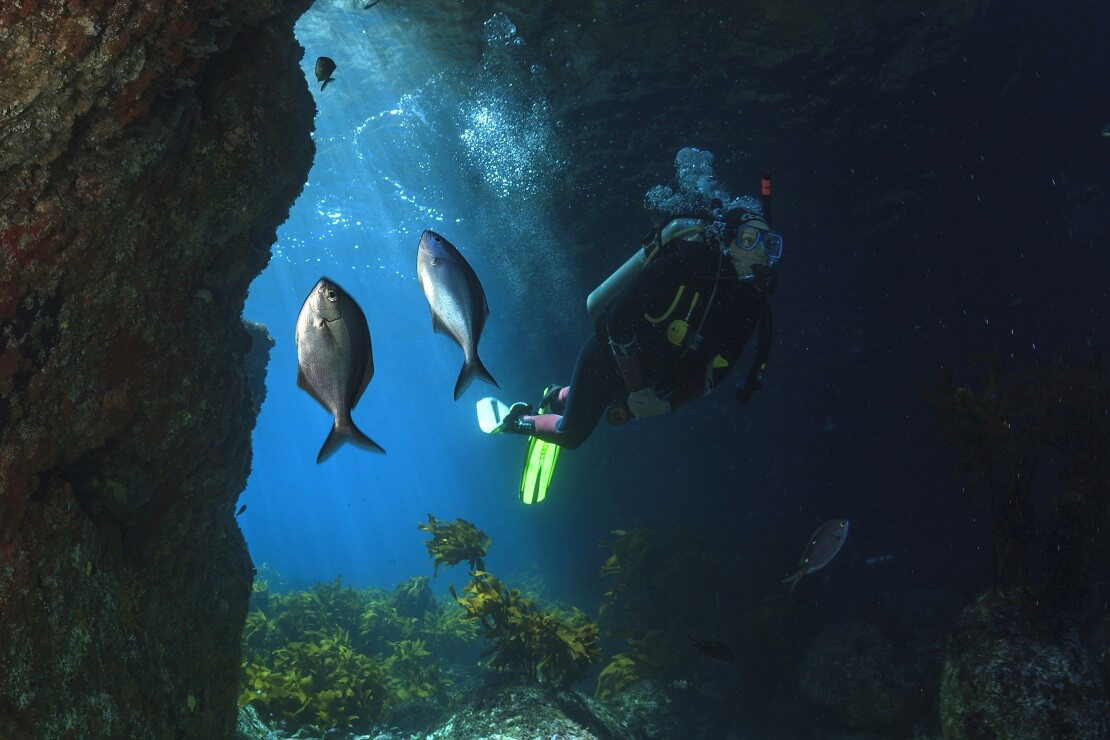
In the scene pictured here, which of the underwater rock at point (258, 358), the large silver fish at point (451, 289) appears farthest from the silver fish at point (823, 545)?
the underwater rock at point (258, 358)

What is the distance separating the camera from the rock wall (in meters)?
2.05

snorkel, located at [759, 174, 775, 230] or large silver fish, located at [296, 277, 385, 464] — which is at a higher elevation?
snorkel, located at [759, 174, 775, 230]

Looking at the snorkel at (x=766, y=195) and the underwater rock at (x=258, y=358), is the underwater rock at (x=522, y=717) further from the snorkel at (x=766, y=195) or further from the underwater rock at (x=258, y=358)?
the underwater rock at (x=258, y=358)

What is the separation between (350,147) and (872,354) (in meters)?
18.5

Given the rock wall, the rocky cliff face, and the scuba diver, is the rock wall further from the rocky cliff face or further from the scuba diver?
the scuba diver

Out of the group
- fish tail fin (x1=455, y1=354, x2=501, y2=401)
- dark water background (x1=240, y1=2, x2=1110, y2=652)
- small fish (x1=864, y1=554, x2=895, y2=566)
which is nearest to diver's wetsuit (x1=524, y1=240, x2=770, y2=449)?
fish tail fin (x1=455, y1=354, x2=501, y2=401)

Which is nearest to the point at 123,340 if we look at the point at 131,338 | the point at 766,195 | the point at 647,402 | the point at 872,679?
the point at 131,338

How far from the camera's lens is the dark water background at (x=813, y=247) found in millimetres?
11305

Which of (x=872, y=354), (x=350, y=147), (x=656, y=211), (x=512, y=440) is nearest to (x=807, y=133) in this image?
(x=656, y=211)

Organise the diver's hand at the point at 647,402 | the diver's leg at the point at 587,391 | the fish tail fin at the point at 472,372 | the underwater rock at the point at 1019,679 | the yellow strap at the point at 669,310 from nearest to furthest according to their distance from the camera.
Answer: the fish tail fin at the point at 472,372 → the underwater rock at the point at 1019,679 → the yellow strap at the point at 669,310 → the diver's hand at the point at 647,402 → the diver's leg at the point at 587,391

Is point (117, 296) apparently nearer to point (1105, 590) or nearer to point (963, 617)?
point (963, 617)

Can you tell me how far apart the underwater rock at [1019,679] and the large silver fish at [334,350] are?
228 inches

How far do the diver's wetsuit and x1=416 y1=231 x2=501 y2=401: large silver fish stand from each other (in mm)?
3329

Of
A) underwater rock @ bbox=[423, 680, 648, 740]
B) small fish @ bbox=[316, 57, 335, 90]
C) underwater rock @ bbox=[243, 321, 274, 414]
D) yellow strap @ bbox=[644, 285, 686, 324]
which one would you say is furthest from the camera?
→ underwater rock @ bbox=[243, 321, 274, 414]
